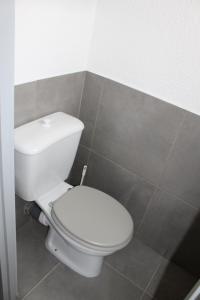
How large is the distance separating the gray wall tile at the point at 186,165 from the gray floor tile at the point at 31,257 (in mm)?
796

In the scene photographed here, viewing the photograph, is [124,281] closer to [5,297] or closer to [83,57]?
[5,297]

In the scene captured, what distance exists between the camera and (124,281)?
1479mm

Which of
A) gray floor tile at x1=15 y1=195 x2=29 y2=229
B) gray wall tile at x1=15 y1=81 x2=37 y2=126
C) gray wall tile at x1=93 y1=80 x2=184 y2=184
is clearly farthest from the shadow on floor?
gray wall tile at x1=15 y1=81 x2=37 y2=126

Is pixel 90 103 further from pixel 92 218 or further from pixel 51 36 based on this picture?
pixel 92 218

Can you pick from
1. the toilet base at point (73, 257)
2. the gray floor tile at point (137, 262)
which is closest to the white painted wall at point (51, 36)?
the toilet base at point (73, 257)

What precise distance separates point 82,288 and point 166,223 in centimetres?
60

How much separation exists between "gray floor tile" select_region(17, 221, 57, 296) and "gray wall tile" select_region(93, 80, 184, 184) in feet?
2.16

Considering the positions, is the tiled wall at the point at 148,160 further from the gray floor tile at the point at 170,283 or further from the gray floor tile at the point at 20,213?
the gray floor tile at the point at 20,213

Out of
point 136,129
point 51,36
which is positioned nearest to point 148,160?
point 136,129

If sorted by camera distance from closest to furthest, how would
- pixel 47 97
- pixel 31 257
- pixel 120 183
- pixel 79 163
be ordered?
pixel 47 97 → pixel 31 257 → pixel 120 183 → pixel 79 163

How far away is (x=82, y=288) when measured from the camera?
1.40 m

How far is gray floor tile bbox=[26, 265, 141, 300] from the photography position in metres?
1.35

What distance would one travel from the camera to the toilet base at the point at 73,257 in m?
1.40

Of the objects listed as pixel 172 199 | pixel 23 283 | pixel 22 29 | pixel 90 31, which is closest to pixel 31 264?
pixel 23 283
